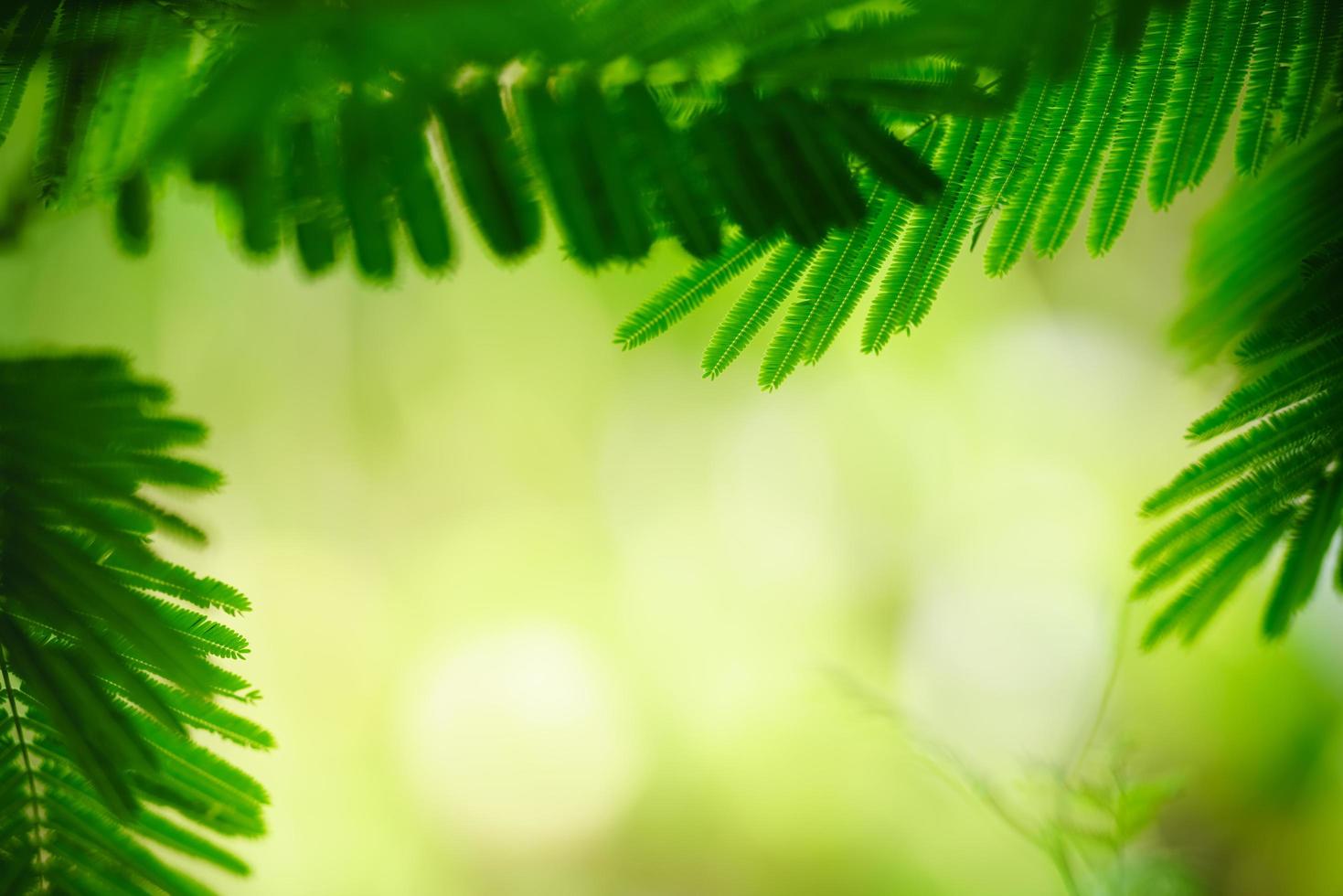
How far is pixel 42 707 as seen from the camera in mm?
571

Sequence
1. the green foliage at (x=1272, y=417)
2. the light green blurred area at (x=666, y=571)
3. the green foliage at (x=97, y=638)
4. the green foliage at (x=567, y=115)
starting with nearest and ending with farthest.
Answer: the green foliage at (x=567, y=115) → the green foliage at (x=97, y=638) → the green foliage at (x=1272, y=417) → the light green blurred area at (x=666, y=571)

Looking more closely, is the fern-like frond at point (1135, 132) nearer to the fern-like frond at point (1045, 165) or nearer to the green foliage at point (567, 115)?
the fern-like frond at point (1045, 165)

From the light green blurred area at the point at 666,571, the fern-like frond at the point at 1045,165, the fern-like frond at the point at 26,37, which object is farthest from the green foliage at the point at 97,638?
the light green blurred area at the point at 666,571

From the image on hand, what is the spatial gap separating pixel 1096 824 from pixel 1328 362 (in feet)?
3.57

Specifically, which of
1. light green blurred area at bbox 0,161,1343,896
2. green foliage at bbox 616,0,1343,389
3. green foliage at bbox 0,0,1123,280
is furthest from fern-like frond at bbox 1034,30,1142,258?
light green blurred area at bbox 0,161,1343,896

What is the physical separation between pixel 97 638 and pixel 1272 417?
2.95ft

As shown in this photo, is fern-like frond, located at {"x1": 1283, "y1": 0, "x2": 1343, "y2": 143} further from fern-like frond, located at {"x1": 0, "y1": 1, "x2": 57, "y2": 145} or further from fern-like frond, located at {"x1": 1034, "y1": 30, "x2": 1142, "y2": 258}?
fern-like frond, located at {"x1": 0, "y1": 1, "x2": 57, "y2": 145}

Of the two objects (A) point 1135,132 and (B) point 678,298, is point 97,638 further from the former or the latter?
(A) point 1135,132

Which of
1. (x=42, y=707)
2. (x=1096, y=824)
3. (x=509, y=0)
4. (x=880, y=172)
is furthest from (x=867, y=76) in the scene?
(x=1096, y=824)

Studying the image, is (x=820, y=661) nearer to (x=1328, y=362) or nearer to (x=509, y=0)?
(x=1328, y=362)

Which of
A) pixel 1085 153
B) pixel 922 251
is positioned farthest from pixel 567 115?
pixel 1085 153

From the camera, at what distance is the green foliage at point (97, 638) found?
0.54 meters

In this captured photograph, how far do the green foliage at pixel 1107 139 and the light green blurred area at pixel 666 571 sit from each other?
1.70 meters

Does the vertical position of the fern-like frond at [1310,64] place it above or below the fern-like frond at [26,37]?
above
